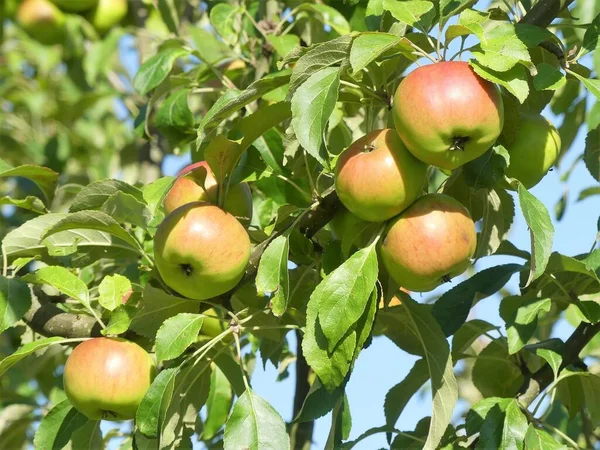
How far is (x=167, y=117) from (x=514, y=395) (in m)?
0.90

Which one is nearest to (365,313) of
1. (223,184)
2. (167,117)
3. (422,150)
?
(422,150)

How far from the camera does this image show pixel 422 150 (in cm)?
118

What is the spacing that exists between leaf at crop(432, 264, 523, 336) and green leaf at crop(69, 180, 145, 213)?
1.71 ft

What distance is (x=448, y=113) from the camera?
1.14 meters

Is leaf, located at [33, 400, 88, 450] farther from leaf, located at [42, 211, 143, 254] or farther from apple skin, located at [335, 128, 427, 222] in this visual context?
apple skin, located at [335, 128, 427, 222]

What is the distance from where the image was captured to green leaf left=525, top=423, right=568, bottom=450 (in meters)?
1.22

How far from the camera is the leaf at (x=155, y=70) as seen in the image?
192cm

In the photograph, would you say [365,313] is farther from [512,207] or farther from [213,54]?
[213,54]

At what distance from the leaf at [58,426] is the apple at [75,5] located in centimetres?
195

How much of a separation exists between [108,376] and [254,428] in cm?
24

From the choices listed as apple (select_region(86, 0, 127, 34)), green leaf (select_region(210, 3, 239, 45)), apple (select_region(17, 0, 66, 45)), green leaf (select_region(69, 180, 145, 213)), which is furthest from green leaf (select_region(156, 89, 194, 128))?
apple (select_region(17, 0, 66, 45))

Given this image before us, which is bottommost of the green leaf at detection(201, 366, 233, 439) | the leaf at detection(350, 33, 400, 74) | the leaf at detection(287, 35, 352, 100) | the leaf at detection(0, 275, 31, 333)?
the green leaf at detection(201, 366, 233, 439)

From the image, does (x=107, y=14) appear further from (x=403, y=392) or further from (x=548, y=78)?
(x=548, y=78)

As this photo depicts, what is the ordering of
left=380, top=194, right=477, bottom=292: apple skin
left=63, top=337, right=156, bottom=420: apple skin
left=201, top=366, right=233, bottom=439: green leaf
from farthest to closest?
left=201, top=366, right=233, bottom=439: green leaf
left=63, top=337, right=156, bottom=420: apple skin
left=380, top=194, right=477, bottom=292: apple skin
